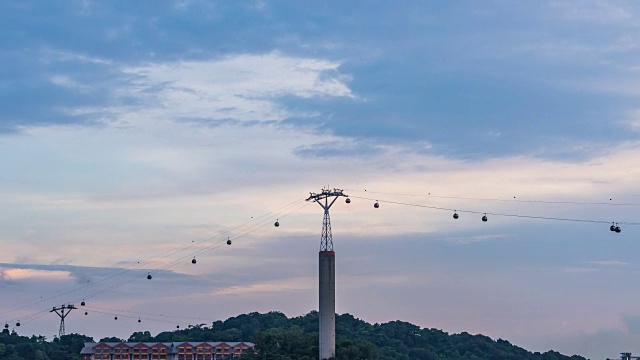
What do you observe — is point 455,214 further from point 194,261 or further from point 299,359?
point 299,359

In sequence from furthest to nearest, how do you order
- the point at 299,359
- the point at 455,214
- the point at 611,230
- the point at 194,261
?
the point at 299,359 → the point at 194,261 → the point at 455,214 → the point at 611,230

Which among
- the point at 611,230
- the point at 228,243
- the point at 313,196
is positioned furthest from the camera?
the point at 313,196

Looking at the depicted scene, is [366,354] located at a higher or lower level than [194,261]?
lower

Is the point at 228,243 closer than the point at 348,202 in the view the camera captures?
Yes

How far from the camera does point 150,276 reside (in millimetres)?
151750

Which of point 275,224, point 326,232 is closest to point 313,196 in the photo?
point 326,232

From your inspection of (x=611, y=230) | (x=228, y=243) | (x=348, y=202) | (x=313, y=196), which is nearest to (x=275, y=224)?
(x=228, y=243)

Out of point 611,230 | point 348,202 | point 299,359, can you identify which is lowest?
point 299,359

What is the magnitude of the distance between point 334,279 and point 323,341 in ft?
38.1

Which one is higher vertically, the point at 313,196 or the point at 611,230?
the point at 313,196

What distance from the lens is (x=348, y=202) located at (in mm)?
158125

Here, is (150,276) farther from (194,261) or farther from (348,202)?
(348,202)

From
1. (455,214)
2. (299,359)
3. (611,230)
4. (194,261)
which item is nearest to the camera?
(611,230)

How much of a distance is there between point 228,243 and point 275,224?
757cm
